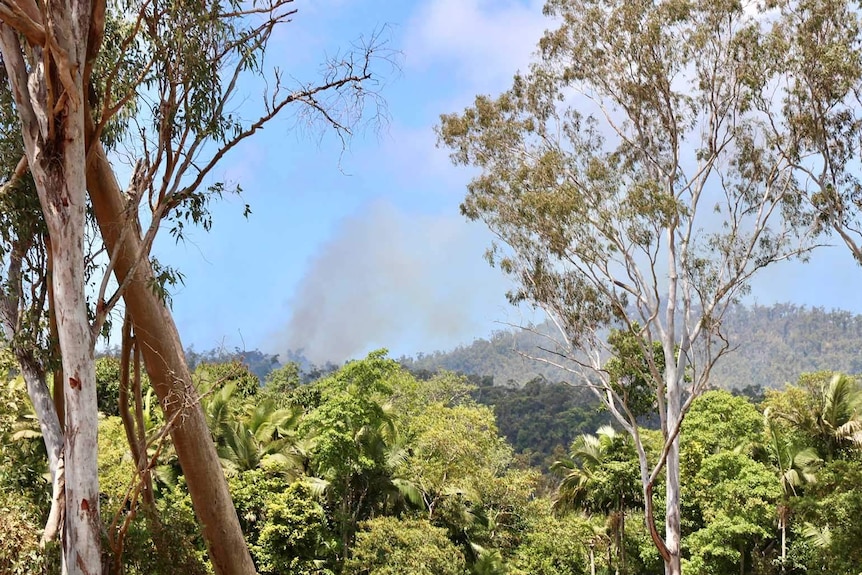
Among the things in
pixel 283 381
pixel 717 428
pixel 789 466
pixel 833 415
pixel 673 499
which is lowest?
pixel 673 499

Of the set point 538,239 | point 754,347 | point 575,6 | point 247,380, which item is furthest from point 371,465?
point 754,347

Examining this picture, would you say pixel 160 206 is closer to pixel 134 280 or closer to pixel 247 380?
pixel 134 280

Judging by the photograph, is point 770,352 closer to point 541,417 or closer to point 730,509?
point 541,417

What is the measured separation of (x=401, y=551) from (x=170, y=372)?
783 centimetres

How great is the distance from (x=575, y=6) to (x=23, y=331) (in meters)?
10.6

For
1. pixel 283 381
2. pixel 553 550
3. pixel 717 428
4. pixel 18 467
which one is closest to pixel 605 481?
pixel 553 550

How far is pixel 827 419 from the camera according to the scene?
16.8 metres

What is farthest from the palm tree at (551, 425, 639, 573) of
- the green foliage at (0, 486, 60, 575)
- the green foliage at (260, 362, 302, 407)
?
the green foliage at (0, 486, 60, 575)

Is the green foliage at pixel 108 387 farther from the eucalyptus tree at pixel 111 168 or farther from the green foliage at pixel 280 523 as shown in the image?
the eucalyptus tree at pixel 111 168

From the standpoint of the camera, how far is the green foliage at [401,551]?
40.5ft

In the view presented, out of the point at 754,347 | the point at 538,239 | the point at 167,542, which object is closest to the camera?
the point at 167,542

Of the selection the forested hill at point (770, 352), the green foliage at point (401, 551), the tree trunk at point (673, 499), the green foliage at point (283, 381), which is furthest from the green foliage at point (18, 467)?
the forested hill at point (770, 352)

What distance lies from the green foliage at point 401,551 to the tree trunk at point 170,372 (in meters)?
6.67

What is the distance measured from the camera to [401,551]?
12.5m
